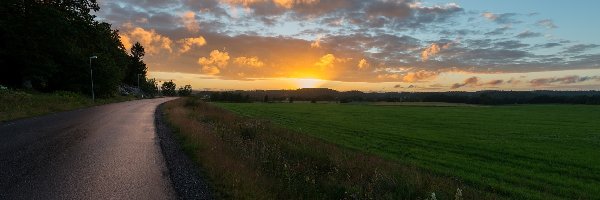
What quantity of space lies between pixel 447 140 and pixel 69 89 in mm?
51450

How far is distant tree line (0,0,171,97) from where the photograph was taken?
51.6m

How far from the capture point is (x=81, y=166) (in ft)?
38.1

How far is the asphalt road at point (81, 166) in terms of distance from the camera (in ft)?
28.7

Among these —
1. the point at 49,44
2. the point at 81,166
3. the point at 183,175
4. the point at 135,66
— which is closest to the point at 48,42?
the point at 49,44

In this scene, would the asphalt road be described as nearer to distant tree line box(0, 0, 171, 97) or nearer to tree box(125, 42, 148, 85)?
distant tree line box(0, 0, 171, 97)

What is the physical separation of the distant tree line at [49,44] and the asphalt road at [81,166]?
3785 centimetres

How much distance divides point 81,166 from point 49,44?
4988cm

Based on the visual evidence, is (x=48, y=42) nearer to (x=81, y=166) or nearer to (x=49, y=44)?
(x=49, y=44)

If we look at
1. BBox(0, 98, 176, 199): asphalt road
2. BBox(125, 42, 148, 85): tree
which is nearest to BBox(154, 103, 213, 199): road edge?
BBox(0, 98, 176, 199): asphalt road

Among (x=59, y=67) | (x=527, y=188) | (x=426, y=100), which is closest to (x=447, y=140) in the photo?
(x=527, y=188)

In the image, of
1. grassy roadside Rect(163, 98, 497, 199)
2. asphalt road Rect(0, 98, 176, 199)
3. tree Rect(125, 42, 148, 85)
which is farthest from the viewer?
tree Rect(125, 42, 148, 85)

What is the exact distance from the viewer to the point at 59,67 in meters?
58.7

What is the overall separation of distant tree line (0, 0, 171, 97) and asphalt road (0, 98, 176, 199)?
1490 inches

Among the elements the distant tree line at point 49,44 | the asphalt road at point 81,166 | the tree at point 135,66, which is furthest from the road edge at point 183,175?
the tree at point 135,66
